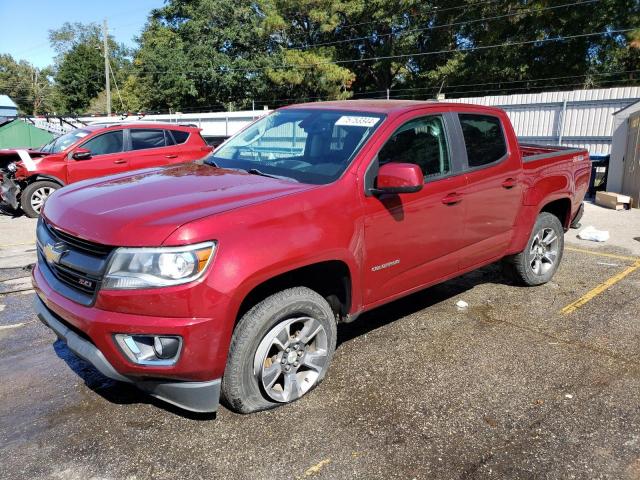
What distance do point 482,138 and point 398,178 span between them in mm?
1557

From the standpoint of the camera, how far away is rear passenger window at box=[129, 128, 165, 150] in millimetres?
9898

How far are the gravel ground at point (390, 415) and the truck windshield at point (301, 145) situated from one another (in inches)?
56.1

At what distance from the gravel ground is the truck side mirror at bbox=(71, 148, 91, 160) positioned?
549cm

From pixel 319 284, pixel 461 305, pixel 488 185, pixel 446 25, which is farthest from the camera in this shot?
pixel 446 25

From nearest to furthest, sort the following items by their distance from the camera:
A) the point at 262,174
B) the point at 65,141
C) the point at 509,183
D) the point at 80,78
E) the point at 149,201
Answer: the point at 149,201
the point at 262,174
the point at 509,183
the point at 65,141
the point at 80,78

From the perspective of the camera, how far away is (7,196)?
9641mm

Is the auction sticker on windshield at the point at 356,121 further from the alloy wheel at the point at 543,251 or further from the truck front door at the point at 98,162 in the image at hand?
the truck front door at the point at 98,162

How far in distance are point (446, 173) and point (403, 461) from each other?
2.15 meters

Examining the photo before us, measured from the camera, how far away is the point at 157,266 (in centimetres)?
255

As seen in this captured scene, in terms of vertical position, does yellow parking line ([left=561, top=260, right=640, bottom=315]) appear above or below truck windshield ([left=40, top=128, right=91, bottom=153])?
below

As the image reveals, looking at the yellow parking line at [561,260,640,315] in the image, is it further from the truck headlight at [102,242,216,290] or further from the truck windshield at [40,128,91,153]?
the truck windshield at [40,128,91,153]

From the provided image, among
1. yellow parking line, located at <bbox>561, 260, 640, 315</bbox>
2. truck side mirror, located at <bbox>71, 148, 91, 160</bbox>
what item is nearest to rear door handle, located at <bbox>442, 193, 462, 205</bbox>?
yellow parking line, located at <bbox>561, 260, 640, 315</bbox>

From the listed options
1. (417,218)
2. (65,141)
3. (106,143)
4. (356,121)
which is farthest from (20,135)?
(417,218)

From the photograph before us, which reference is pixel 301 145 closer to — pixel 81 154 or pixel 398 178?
pixel 398 178
